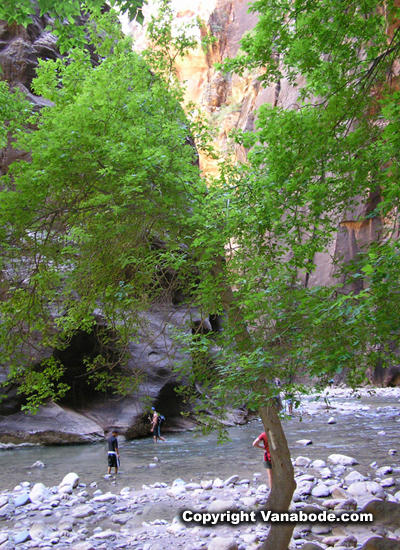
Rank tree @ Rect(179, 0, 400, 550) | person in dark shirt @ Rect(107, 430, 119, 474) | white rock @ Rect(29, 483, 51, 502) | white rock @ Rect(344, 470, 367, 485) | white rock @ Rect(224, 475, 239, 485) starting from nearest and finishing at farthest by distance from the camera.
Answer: tree @ Rect(179, 0, 400, 550) < white rock @ Rect(29, 483, 51, 502) < white rock @ Rect(344, 470, 367, 485) < white rock @ Rect(224, 475, 239, 485) < person in dark shirt @ Rect(107, 430, 119, 474)

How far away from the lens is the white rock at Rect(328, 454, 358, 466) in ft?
34.1

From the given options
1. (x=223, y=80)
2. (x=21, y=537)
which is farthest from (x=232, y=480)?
(x=223, y=80)

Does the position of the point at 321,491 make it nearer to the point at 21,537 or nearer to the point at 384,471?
the point at 384,471

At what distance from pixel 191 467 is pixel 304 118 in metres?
9.92

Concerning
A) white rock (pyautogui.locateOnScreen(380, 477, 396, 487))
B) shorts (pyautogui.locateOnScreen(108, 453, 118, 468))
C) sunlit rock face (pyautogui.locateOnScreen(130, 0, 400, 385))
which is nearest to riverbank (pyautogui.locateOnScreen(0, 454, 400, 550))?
white rock (pyautogui.locateOnScreen(380, 477, 396, 487))

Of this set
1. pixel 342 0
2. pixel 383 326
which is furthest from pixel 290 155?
pixel 383 326

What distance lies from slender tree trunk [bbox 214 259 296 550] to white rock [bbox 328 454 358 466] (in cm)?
584

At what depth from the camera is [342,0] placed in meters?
4.07

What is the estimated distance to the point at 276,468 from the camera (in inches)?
214

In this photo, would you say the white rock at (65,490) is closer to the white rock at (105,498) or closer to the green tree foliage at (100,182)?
the white rock at (105,498)

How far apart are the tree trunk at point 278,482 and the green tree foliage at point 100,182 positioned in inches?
92.5

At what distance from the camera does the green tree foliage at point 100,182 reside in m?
4.81

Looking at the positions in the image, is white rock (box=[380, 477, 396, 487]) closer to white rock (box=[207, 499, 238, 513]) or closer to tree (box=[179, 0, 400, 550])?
white rock (box=[207, 499, 238, 513])

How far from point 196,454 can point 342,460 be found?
15.4 ft
